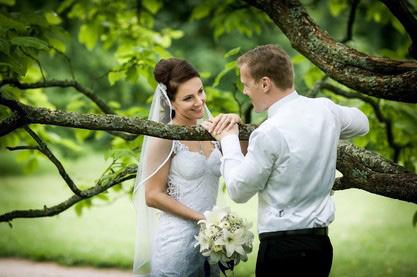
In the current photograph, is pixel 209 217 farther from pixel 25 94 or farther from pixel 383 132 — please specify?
pixel 25 94

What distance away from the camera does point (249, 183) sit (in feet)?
8.33

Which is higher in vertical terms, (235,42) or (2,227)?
(235,42)

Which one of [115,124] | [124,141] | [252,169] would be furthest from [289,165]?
[124,141]

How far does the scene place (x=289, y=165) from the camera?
2.58m

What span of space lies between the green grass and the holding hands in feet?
8.33

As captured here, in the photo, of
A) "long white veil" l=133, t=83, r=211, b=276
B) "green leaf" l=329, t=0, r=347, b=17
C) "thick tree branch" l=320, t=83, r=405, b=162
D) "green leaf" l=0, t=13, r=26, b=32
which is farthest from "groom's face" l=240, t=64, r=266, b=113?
"green leaf" l=329, t=0, r=347, b=17

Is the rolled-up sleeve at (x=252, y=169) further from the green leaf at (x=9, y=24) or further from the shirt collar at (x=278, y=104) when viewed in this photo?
the green leaf at (x=9, y=24)

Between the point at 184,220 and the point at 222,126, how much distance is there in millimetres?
837

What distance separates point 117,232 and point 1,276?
3.65 meters

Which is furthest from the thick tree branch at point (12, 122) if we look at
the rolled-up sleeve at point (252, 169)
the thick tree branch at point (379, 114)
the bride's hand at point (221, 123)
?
the thick tree branch at point (379, 114)

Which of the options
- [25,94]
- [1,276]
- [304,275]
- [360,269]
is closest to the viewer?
[304,275]

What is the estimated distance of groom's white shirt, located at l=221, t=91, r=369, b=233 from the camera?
8.33 ft

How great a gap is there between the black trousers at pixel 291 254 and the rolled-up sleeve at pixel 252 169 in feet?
0.79

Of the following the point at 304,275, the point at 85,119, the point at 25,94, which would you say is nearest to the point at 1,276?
the point at 25,94
